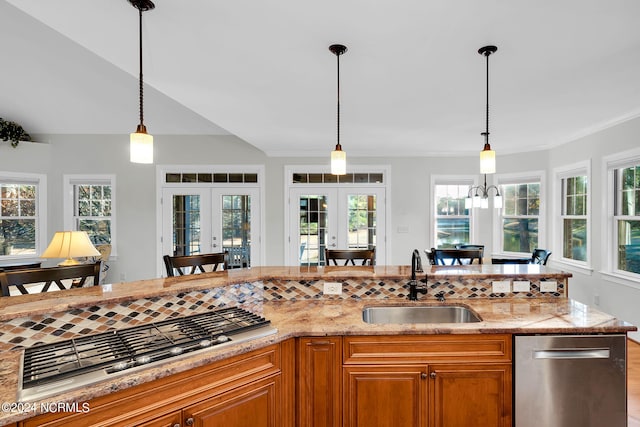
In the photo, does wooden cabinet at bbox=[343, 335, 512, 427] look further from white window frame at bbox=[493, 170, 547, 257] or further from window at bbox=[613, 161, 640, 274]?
white window frame at bbox=[493, 170, 547, 257]

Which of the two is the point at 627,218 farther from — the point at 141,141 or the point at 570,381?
the point at 141,141

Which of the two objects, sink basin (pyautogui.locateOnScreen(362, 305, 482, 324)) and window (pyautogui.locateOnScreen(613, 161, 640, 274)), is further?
window (pyautogui.locateOnScreen(613, 161, 640, 274))

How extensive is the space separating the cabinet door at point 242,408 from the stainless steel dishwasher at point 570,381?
1168 mm

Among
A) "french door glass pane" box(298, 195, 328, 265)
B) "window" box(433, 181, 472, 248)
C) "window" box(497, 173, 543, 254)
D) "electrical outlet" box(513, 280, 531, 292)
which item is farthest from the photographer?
"window" box(433, 181, 472, 248)

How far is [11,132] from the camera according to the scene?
4.59m

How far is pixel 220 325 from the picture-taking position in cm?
143

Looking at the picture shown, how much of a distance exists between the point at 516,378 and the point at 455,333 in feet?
1.21

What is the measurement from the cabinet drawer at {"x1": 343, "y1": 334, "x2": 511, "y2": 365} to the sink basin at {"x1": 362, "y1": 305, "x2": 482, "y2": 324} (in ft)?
1.32

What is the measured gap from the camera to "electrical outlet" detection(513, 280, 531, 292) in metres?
2.00

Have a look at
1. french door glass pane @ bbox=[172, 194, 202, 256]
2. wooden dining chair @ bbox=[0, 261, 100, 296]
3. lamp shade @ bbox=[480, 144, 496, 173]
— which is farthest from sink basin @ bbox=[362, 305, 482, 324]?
french door glass pane @ bbox=[172, 194, 202, 256]

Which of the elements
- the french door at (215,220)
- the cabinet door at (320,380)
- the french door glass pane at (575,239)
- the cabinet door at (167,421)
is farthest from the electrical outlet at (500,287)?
the french door at (215,220)

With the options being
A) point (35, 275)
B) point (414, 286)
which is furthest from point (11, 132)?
point (414, 286)

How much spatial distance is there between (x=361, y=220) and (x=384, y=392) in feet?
12.5

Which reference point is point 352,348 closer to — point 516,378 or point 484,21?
point 516,378
